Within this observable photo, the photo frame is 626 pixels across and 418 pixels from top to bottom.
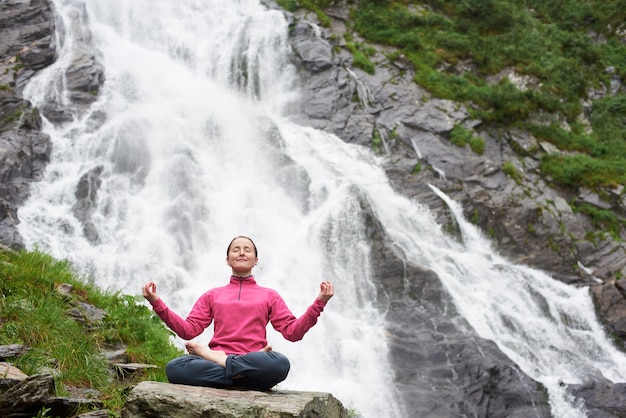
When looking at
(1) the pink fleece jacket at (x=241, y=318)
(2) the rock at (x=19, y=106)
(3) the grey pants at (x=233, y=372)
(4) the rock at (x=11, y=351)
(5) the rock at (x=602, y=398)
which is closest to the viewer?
(3) the grey pants at (x=233, y=372)

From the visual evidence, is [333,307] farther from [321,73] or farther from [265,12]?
[265,12]

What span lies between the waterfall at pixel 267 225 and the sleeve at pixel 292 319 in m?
5.70

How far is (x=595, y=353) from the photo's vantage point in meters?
A: 12.9

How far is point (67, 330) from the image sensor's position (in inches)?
207

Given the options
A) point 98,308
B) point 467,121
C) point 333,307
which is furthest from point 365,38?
point 98,308

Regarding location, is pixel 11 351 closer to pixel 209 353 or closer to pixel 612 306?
pixel 209 353

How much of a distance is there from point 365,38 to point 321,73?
159 inches

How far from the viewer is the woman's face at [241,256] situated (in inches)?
166

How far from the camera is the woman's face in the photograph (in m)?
4.21

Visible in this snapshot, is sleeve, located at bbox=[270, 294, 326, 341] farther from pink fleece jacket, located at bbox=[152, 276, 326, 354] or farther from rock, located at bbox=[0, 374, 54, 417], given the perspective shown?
rock, located at bbox=[0, 374, 54, 417]

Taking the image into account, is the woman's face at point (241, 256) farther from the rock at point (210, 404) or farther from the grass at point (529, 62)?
the grass at point (529, 62)

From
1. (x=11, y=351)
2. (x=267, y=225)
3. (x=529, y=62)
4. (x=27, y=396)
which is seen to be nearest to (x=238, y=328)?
(x=27, y=396)

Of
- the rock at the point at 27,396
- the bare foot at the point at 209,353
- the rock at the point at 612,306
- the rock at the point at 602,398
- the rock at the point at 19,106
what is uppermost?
the bare foot at the point at 209,353

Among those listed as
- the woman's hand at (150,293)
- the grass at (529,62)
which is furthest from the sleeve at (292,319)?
the grass at (529,62)
